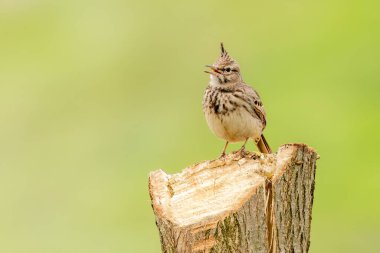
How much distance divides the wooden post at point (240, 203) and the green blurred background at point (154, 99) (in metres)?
8.46

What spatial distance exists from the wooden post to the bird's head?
2.18 metres

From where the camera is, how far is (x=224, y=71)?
9992 millimetres

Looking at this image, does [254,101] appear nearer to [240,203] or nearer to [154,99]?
[240,203]

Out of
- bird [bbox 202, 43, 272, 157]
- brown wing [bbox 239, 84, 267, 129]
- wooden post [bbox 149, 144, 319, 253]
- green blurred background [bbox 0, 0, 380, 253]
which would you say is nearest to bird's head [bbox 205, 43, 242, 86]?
bird [bbox 202, 43, 272, 157]

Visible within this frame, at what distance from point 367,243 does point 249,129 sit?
22.8 ft

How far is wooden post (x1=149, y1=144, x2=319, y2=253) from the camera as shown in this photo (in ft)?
23.1

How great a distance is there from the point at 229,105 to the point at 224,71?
0.93ft

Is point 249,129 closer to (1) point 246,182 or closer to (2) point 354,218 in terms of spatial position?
(1) point 246,182

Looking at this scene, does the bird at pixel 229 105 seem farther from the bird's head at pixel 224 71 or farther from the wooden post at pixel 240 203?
the wooden post at pixel 240 203

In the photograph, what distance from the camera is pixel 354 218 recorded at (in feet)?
58.3

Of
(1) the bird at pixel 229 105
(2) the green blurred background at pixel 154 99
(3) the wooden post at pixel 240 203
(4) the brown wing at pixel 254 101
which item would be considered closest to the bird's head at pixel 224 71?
(1) the bird at pixel 229 105

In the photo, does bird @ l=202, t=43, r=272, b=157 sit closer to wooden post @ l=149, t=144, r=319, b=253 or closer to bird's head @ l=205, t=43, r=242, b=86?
bird's head @ l=205, t=43, r=242, b=86

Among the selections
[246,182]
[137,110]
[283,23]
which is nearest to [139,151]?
[137,110]

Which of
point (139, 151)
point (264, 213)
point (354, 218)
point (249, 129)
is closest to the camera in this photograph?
point (264, 213)
